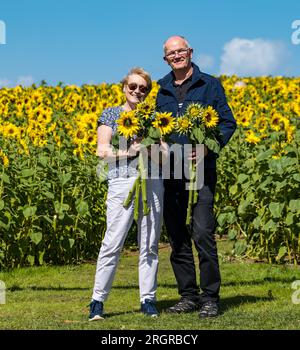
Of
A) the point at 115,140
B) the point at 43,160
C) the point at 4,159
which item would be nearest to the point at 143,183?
the point at 115,140

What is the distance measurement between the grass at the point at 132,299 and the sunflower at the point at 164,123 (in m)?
1.37

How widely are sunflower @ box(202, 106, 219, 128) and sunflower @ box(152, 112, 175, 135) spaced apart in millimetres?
262

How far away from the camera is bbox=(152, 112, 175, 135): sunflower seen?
6.36 m

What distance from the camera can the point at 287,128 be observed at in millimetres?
11133

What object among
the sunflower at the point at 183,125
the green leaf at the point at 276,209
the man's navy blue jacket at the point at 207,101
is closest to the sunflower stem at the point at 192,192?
the man's navy blue jacket at the point at 207,101

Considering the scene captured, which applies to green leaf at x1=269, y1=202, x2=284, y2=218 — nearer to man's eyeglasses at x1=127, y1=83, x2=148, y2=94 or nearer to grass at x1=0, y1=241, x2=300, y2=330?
grass at x1=0, y1=241, x2=300, y2=330

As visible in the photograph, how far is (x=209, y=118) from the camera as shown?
258 inches

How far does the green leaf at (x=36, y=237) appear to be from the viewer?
31.0 feet

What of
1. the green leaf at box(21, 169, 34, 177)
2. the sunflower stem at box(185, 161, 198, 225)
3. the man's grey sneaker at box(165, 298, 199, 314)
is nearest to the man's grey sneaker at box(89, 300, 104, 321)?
the man's grey sneaker at box(165, 298, 199, 314)

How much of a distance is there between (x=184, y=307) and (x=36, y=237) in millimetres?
2938

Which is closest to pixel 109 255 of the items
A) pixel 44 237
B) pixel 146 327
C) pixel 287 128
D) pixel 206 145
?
pixel 146 327

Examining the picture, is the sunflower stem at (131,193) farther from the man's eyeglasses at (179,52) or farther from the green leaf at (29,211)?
the green leaf at (29,211)

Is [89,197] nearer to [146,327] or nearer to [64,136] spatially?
[64,136]

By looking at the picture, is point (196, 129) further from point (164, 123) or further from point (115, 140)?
point (115, 140)
